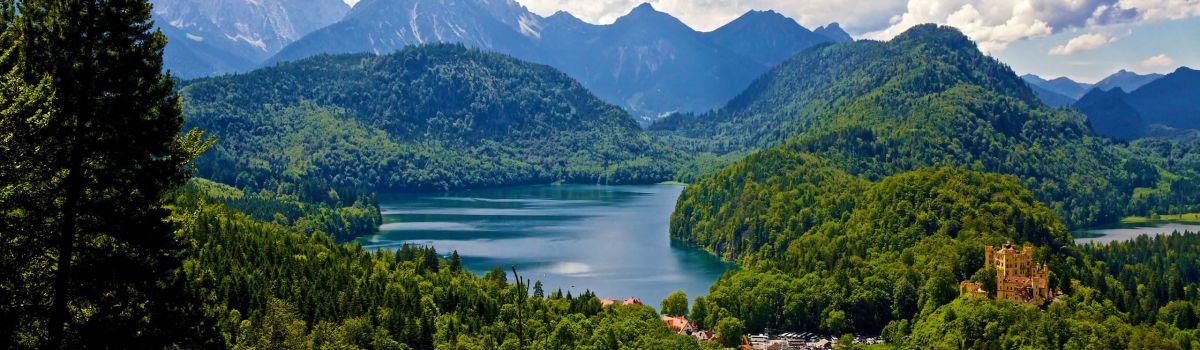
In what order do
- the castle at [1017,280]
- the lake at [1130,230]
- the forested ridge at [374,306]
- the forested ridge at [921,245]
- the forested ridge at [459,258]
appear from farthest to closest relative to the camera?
1. the lake at [1130,230]
2. the castle at [1017,280]
3. the forested ridge at [921,245]
4. the forested ridge at [374,306]
5. the forested ridge at [459,258]

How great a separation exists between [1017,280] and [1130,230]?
325 feet

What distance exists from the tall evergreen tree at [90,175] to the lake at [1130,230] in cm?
13247

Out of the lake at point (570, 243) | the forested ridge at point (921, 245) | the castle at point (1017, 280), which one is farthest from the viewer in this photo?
the lake at point (570, 243)

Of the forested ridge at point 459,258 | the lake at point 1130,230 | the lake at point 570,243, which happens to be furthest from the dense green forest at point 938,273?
the lake at point 1130,230

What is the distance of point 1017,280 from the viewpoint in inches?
2616

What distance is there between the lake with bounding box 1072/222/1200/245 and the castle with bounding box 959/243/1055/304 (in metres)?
73.1

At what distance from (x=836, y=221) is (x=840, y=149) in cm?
5409

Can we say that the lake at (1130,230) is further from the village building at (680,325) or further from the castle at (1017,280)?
the village building at (680,325)

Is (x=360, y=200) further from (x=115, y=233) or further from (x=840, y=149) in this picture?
(x=115, y=233)

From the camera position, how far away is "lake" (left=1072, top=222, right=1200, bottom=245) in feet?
463

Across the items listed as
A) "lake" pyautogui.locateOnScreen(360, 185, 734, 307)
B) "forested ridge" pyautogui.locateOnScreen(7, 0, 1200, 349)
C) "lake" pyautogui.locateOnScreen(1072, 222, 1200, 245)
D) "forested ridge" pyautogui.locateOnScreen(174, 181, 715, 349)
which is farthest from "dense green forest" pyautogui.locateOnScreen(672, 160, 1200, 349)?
"lake" pyautogui.locateOnScreen(1072, 222, 1200, 245)

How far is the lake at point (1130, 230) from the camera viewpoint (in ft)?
463

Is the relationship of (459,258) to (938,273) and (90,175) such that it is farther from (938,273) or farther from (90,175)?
(90,175)

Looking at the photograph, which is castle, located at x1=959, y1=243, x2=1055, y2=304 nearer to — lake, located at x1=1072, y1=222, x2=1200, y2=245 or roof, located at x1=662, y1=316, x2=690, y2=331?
roof, located at x1=662, y1=316, x2=690, y2=331
